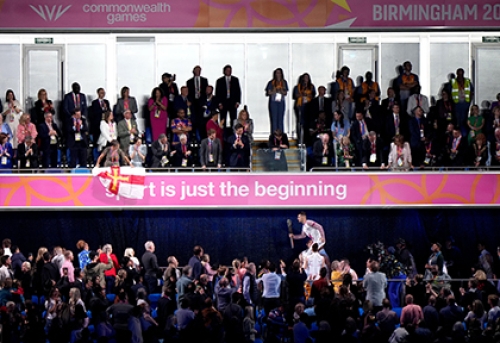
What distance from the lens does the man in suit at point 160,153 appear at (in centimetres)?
2380

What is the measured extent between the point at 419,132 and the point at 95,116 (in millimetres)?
8008

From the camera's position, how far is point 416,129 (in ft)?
79.3

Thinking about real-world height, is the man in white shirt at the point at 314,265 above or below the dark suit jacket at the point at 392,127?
below

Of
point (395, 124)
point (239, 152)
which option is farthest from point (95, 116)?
point (395, 124)

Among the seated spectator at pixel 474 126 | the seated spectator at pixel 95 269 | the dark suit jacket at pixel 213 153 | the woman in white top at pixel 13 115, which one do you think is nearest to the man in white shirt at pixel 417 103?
the seated spectator at pixel 474 126

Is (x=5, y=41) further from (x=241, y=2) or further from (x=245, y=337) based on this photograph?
(x=245, y=337)

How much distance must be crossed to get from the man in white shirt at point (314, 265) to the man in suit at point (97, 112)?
668 centimetres

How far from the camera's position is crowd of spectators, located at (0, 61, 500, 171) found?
2378 centimetres

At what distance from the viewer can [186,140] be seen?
23891 millimetres

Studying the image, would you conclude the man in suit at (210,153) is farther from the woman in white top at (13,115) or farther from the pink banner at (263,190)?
the woman in white top at (13,115)

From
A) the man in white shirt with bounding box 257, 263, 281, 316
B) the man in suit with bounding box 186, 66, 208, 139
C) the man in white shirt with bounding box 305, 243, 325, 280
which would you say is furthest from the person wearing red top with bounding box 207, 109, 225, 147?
the man in white shirt with bounding box 257, 263, 281, 316

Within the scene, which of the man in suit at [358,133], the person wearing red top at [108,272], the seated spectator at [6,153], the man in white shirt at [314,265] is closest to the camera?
the person wearing red top at [108,272]

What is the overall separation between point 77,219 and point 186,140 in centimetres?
350

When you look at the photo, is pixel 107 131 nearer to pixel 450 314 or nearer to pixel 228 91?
pixel 228 91
